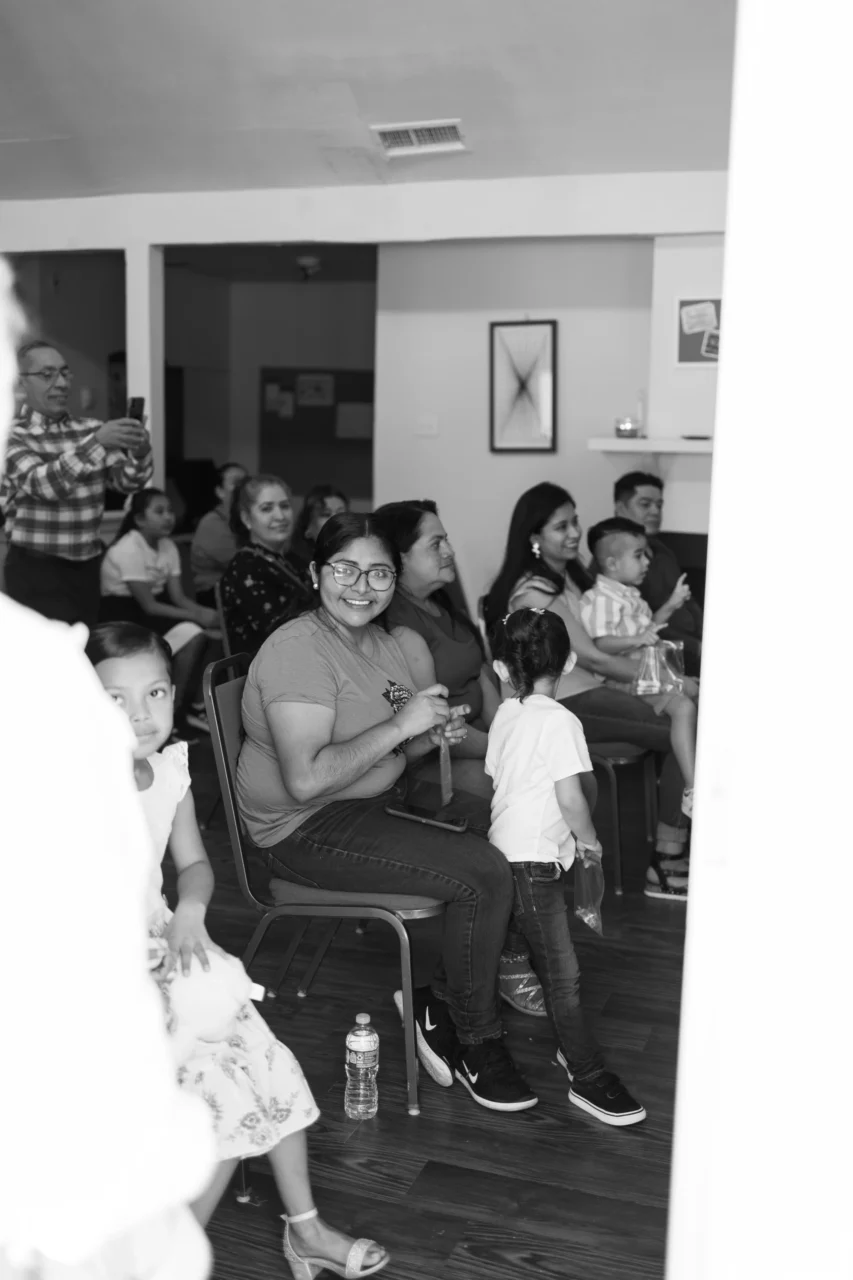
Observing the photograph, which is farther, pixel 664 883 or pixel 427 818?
pixel 664 883

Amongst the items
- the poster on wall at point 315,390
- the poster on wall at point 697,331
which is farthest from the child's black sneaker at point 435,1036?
the poster on wall at point 315,390

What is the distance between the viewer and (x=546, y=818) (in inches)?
94.2

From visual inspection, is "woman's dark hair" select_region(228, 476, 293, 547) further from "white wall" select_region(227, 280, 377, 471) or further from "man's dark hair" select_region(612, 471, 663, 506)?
"white wall" select_region(227, 280, 377, 471)

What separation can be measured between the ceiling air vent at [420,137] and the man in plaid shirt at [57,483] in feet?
6.69

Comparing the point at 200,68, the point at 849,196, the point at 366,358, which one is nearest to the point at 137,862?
the point at 849,196

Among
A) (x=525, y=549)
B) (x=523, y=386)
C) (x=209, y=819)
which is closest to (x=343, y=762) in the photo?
(x=525, y=549)

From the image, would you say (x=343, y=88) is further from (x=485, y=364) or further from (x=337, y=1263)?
(x=337, y=1263)

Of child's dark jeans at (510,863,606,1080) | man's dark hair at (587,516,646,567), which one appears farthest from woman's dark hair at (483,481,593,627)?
child's dark jeans at (510,863,606,1080)

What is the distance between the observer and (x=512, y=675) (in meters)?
2.48

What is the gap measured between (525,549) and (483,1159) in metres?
1.99

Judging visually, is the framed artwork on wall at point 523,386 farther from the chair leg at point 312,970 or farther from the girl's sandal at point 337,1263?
the girl's sandal at point 337,1263

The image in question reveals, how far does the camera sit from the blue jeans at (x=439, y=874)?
2.29 metres

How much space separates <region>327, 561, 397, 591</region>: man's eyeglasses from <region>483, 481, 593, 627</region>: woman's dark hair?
1.09 meters

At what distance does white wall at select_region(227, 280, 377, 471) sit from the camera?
1027 cm
